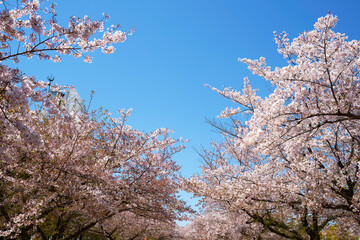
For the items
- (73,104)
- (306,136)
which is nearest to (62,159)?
(73,104)

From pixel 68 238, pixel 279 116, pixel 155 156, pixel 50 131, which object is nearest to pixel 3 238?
pixel 68 238

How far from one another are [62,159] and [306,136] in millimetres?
6561

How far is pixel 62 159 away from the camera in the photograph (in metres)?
6.71

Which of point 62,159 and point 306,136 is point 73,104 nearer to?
point 62,159

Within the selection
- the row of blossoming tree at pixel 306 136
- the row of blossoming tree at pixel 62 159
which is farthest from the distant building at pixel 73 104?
the row of blossoming tree at pixel 306 136

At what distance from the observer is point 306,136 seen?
6.46m

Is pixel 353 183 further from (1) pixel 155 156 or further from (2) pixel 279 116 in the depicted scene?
(1) pixel 155 156

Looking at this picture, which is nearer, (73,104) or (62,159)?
(62,159)

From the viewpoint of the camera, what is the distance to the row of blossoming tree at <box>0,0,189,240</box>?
Result: 4.36m

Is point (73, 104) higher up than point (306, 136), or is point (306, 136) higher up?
point (73, 104)

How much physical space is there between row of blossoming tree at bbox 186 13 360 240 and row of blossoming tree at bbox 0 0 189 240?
7.57 ft

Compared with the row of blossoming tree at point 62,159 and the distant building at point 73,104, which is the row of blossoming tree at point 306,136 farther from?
the distant building at point 73,104

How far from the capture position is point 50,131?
8047mm

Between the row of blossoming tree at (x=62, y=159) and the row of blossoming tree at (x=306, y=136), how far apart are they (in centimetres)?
231
